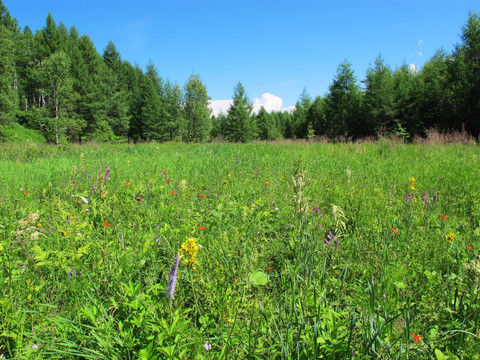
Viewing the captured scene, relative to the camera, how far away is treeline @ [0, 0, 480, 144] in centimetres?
1936

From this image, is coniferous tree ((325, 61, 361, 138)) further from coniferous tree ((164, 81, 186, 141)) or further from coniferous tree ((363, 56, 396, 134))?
coniferous tree ((164, 81, 186, 141))

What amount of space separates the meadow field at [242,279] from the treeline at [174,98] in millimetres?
12068

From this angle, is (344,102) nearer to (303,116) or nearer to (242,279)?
(303,116)

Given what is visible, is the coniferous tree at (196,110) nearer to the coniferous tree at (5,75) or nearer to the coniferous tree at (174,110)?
the coniferous tree at (174,110)

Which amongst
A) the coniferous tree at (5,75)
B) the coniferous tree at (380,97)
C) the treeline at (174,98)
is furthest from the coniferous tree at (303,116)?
the coniferous tree at (5,75)

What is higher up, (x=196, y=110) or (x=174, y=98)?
(x=174, y=98)

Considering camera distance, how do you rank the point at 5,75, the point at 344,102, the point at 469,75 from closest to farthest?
1. the point at 469,75
2. the point at 5,75
3. the point at 344,102

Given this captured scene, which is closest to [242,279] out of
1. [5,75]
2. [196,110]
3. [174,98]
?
[5,75]

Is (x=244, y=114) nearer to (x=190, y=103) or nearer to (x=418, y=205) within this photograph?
(x=190, y=103)

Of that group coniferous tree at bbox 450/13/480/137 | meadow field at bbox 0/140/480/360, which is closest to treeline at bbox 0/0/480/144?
coniferous tree at bbox 450/13/480/137

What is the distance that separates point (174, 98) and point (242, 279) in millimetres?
40696

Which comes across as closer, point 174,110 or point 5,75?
point 5,75

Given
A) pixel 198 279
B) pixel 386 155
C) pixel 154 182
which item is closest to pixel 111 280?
pixel 198 279

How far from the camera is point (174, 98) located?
38688 mm
